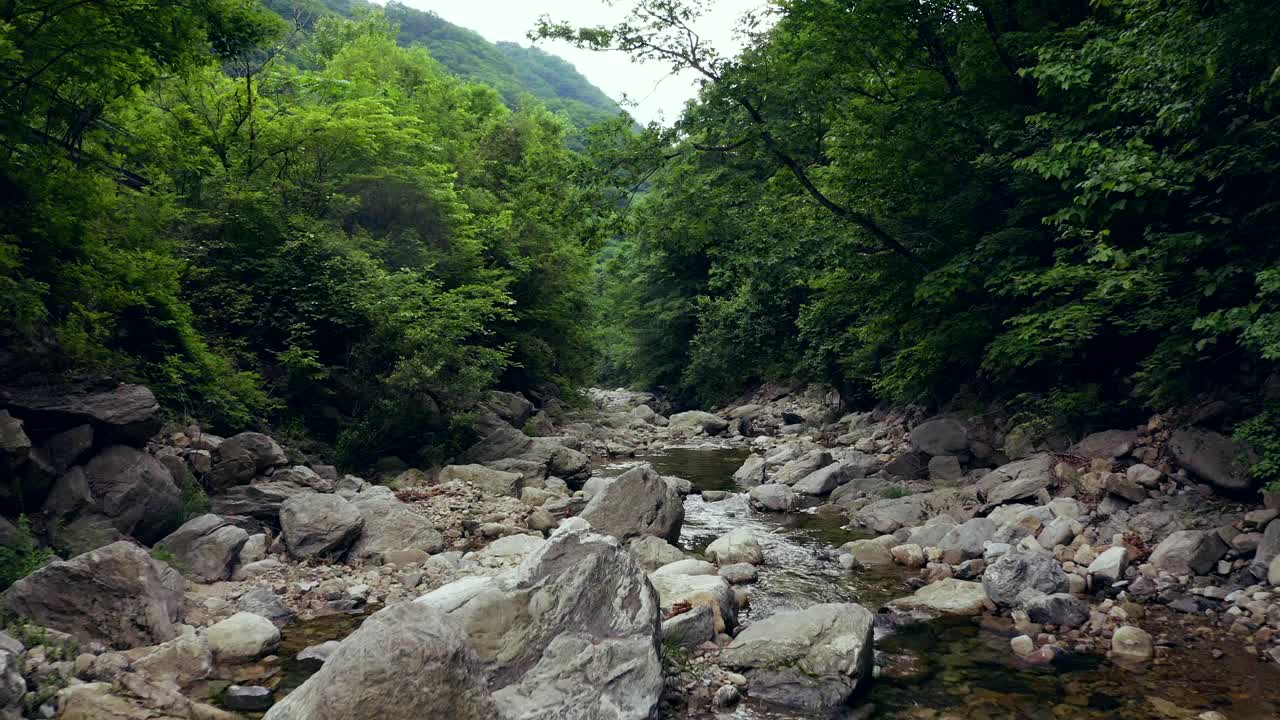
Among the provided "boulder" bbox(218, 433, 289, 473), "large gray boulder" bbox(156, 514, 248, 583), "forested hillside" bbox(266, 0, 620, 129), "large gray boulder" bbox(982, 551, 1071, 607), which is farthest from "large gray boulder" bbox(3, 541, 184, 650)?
"forested hillside" bbox(266, 0, 620, 129)

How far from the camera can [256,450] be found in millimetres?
12172

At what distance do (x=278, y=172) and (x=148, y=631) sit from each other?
14593mm

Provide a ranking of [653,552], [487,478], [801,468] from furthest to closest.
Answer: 1. [801,468]
2. [487,478]
3. [653,552]

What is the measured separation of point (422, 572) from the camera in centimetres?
973

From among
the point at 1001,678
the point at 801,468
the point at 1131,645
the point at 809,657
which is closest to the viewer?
the point at 809,657

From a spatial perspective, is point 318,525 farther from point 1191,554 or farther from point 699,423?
point 699,423


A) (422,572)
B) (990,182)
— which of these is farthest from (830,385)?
(422,572)

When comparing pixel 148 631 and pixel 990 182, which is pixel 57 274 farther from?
pixel 990 182

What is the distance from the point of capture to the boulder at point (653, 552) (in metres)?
9.77

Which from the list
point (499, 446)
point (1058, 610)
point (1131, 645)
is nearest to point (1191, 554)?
point (1058, 610)

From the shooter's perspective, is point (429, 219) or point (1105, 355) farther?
point (429, 219)

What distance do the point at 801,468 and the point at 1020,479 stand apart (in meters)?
5.52

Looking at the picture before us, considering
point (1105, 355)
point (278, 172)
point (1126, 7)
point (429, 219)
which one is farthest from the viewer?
point (429, 219)

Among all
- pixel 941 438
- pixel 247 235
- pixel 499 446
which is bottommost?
pixel 499 446
